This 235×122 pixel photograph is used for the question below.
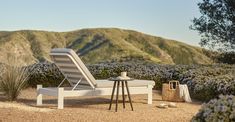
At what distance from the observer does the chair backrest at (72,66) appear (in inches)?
391

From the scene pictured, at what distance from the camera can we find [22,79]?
1164cm

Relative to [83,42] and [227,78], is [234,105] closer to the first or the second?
[227,78]

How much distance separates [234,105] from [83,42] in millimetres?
48637

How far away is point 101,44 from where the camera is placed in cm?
4997

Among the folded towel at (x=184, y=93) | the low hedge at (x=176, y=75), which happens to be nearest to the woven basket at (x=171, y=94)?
the folded towel at (x=184, y=93)

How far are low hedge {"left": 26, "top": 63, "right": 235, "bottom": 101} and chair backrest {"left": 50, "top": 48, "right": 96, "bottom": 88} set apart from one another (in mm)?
3342

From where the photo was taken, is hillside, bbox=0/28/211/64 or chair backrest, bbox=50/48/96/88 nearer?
chair backrest, bbox=50/48/96/88

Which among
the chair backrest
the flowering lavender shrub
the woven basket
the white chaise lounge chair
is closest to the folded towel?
the woven basket

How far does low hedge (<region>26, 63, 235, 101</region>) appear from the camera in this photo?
12.0 meters

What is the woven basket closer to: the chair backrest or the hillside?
the chair backrest

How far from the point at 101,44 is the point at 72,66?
131ft

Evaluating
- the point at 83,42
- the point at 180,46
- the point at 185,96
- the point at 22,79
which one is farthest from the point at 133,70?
the point at 83,42

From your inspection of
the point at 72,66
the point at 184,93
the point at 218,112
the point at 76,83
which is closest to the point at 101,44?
the point at 184,93

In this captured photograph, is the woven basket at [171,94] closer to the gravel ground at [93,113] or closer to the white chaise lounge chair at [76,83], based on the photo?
the gravel ground at [93,113]
